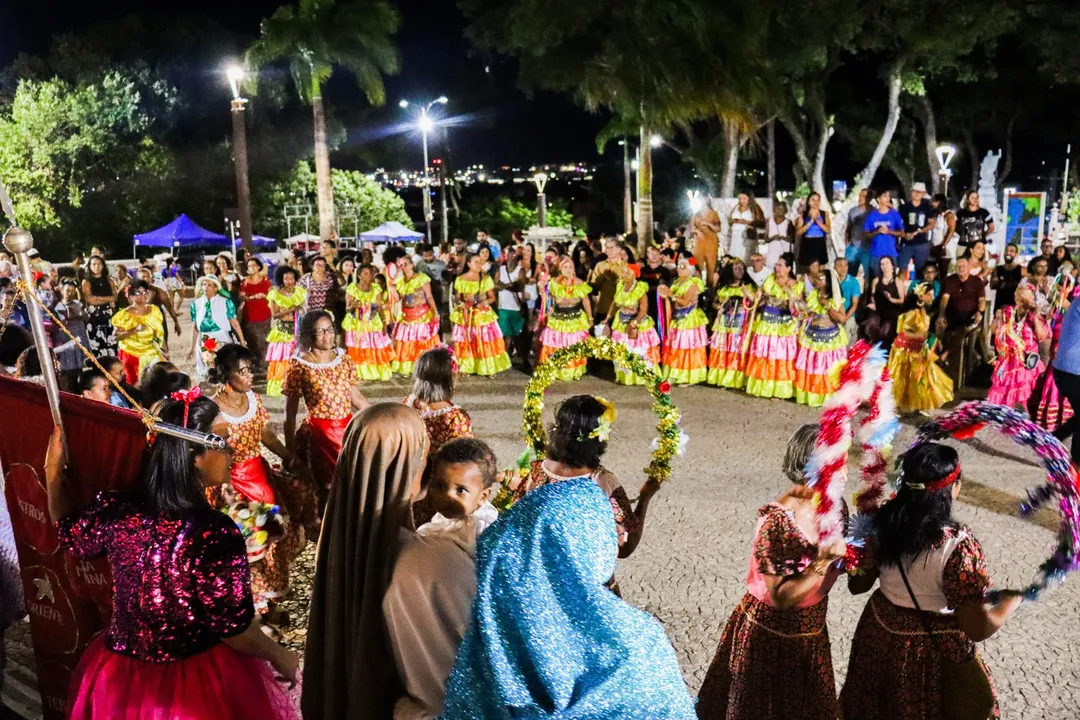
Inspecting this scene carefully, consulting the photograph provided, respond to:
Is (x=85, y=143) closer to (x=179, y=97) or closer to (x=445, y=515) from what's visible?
Result: (x=179, y=97)

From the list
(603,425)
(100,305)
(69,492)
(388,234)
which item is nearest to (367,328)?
(100,305)

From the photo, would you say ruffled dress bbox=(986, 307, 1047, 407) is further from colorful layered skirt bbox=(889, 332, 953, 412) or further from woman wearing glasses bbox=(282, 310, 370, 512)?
woman wearing glasses bbox=(282, 310, 370, 512)

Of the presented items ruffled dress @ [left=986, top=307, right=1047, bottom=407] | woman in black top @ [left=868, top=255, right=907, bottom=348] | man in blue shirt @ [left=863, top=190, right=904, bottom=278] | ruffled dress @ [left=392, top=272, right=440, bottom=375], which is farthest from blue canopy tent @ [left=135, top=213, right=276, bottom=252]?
ruffled dress @ [left=986, top=307, right=1047, bottom=407]

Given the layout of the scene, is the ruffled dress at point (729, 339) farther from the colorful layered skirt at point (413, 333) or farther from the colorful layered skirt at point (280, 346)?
the colorful layered skirt at point (280, 346)

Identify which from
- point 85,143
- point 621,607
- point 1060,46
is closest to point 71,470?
point 621,607

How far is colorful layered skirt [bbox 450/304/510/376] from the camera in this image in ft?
41.0

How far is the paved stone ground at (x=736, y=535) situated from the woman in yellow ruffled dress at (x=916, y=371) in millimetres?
786

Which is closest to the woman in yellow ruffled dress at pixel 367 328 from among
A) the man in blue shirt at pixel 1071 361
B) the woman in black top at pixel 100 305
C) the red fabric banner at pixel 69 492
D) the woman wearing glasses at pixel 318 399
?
the woman in black top at pixel 100 305

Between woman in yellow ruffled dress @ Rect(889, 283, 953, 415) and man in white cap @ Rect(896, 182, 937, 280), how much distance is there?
13.8 ft

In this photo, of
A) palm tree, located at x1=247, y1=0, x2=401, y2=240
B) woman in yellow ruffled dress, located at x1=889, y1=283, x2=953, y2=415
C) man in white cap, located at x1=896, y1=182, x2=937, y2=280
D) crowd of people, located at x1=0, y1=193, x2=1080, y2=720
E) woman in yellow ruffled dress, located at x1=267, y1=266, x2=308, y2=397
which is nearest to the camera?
crowd of people, located at x1=0, y1=193, x2=1080, y2=720

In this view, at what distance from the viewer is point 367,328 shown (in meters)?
12.2

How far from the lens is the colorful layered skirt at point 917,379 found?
9.74 m

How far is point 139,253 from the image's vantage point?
33312 mm

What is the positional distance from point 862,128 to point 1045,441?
103ft
